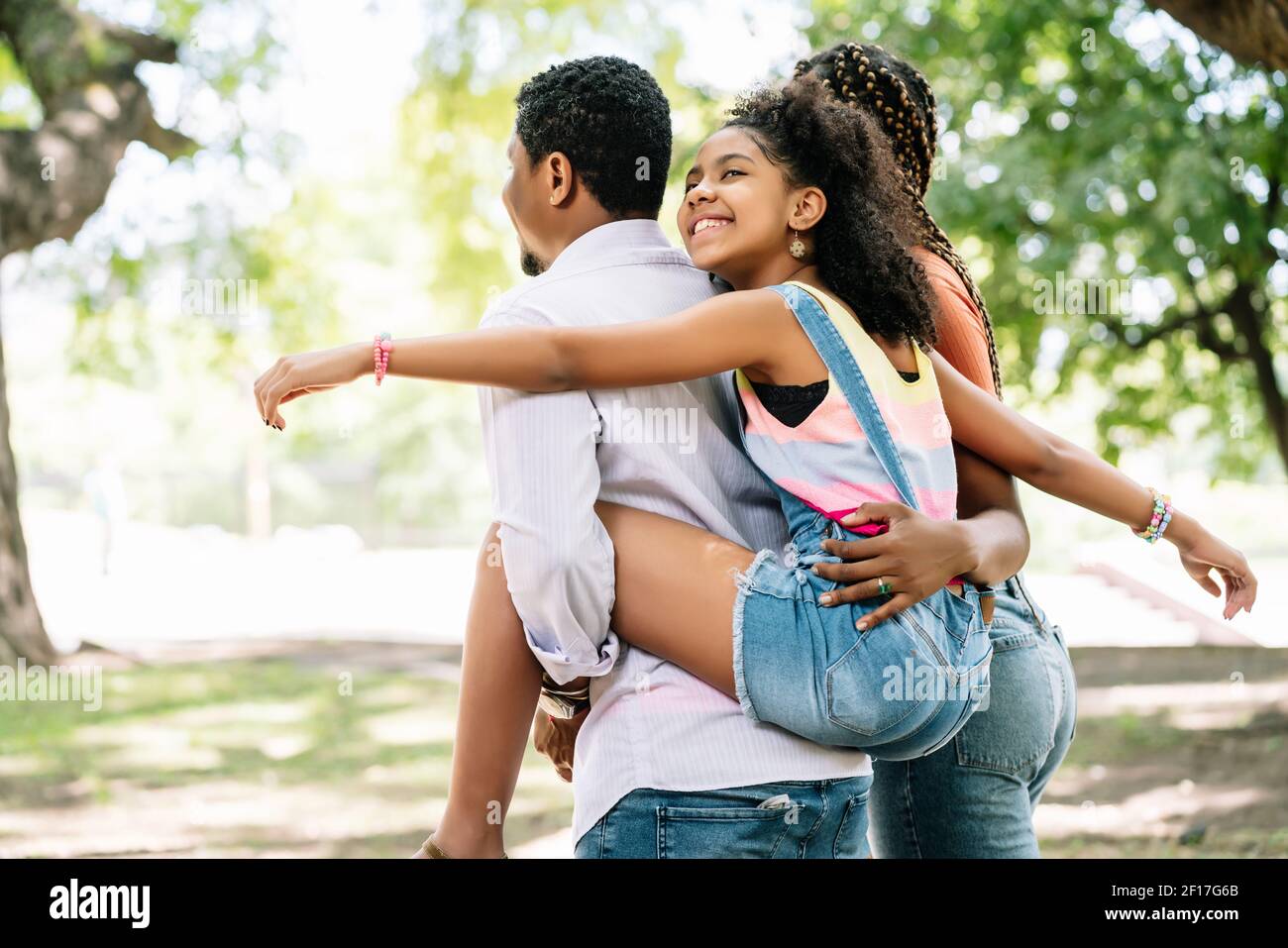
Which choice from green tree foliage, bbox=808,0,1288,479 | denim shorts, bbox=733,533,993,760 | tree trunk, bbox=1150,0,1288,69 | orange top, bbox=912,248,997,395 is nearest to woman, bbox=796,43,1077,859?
orange top, bbox=912,248,997,395

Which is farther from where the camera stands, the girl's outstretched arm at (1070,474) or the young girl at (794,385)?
the girl's outstretched arm at (1070,474)

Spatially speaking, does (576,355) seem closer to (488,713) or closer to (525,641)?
(525,641)

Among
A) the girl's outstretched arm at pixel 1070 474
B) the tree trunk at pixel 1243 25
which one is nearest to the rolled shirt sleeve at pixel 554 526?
the girl's outstretched arm at pixel 1070 474

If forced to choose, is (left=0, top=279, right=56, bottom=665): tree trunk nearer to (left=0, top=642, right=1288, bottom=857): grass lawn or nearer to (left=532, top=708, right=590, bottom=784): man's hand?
(left=0, top=642, right=1288, bottom=857): grass lawn

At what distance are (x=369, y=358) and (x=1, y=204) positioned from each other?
25.2ft

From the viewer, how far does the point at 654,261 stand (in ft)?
6.56

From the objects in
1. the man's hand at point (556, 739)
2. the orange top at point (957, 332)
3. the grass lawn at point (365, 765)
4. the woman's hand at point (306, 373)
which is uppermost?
the orange top at point (957, 332)

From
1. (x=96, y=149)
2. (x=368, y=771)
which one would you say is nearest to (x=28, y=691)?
(x=368, y=771)

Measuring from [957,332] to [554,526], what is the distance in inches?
32.7

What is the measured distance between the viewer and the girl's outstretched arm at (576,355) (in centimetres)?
175

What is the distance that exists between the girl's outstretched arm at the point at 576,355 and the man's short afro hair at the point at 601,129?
0.34 metres

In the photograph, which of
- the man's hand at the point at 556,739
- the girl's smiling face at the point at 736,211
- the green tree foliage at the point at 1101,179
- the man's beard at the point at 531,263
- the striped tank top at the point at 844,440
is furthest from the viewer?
the green tree foliage at the point at 1101,179

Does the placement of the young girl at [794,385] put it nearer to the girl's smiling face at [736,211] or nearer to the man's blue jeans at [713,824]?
the girl's smiling face at [736,211]
